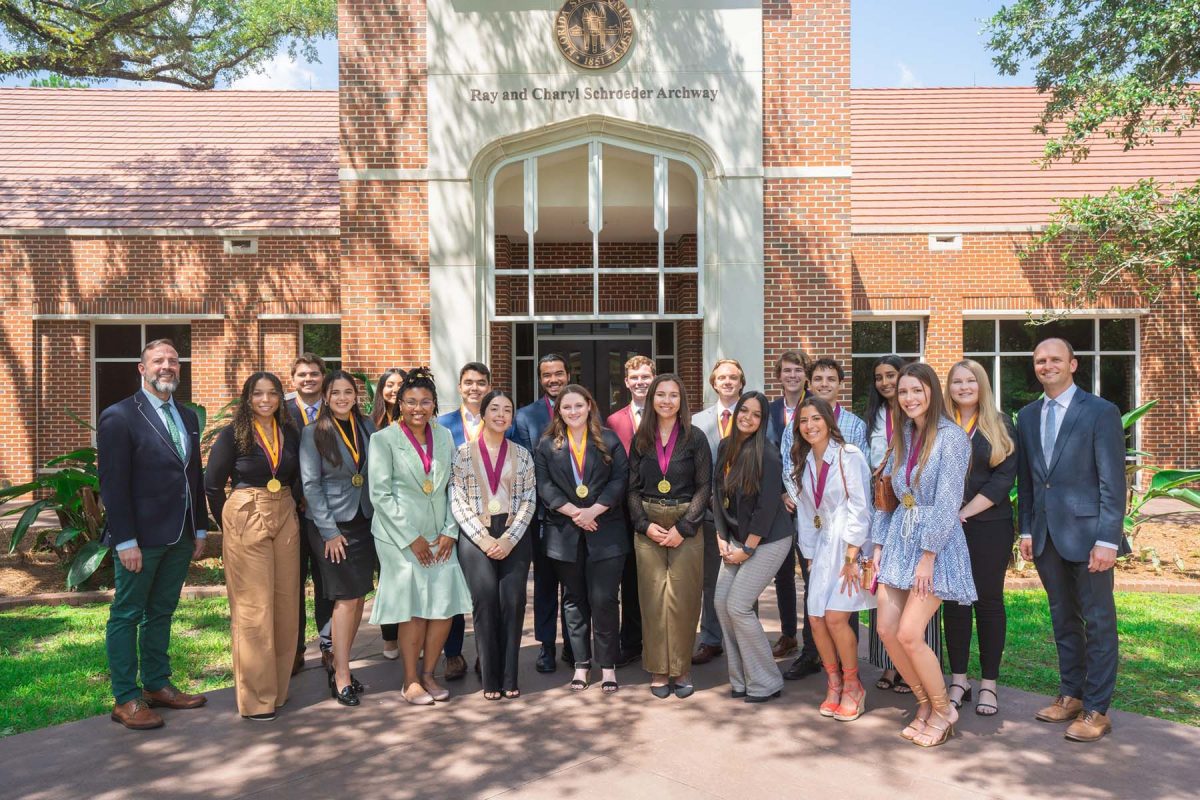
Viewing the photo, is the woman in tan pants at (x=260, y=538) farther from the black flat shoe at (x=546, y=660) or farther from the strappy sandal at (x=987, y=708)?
the strappy sandal at (x=987, y=708)

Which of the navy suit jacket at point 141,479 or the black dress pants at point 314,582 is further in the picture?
the black dress pants at point 314,582

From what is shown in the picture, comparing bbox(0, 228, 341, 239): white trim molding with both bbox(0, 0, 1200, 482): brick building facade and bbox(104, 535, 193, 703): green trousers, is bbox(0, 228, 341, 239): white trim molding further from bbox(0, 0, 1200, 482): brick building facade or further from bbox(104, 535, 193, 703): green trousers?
bbox(104, 535, 193, 703): green trousers

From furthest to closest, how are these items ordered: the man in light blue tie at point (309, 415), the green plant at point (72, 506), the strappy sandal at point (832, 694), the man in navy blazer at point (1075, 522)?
the green plant at point (72, 506)
the man in light blue tie at point (309, 415)
the strappy sandal at point (832, 694)
the man in navy blazer at point (1075, 522)

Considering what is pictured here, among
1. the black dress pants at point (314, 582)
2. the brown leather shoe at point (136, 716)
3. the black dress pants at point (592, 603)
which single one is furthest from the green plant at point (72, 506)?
the black dress pants at point (592, 603)

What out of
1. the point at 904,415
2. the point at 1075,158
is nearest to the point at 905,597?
the point at 904,415

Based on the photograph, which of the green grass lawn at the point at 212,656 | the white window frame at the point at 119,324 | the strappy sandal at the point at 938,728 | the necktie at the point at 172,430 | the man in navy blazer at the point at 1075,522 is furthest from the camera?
the white window frame at the point at 119,324

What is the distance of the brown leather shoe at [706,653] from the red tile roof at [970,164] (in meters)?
11.1

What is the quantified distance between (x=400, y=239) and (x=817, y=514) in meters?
6.62

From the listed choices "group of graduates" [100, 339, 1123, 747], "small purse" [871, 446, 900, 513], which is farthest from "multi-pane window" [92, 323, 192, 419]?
"small purse" [871, 446, 900, 513]

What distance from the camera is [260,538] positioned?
4.96 meters

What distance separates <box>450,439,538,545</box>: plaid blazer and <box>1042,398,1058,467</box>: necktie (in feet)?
9.63

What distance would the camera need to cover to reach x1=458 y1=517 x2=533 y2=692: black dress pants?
5234 mm

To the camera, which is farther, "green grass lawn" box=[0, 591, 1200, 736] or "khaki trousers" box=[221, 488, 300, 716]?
"green grass lawn" box=[0, 591, 1200, 736]

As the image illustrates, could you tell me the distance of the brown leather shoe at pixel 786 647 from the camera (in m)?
6.07
